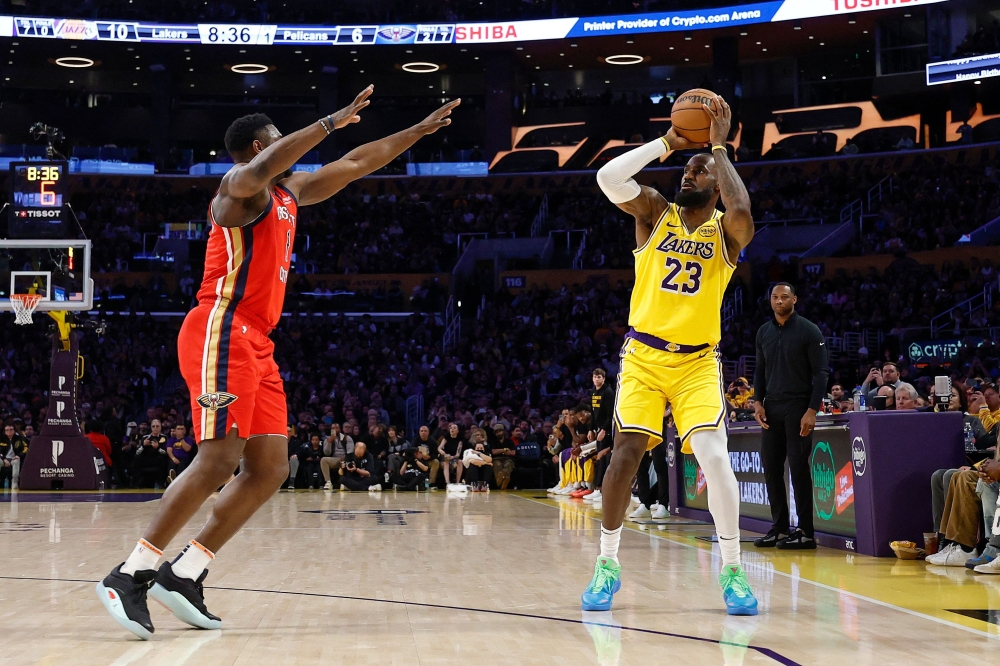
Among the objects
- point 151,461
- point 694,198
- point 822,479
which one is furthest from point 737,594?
point 151,461

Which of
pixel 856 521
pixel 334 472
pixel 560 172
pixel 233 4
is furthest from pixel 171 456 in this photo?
pixel 233 4

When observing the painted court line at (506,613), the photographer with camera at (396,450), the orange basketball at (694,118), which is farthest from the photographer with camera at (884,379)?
the photographer with camera at (396,450)

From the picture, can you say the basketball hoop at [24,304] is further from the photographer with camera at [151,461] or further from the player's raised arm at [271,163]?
the player's raised arm at [271,163]

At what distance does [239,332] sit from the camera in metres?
4.05

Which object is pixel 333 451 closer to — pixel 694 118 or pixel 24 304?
pixel 24 304

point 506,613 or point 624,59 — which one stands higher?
point 624,59

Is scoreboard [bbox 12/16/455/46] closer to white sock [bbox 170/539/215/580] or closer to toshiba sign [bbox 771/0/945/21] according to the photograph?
toshiba sign [bbox 771/0/945/21]

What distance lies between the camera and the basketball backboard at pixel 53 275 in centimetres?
1570

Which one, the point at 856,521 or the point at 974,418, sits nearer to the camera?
the point at 856,521

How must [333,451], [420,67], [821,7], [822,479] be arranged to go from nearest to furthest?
[822,479]
[333,451]
[821,7]
[420,67]

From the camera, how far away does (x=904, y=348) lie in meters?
21.2

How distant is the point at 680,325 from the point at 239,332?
192 centimetres

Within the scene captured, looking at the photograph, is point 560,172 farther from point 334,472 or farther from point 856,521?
point 856,521

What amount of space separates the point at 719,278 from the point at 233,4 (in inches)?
1214
